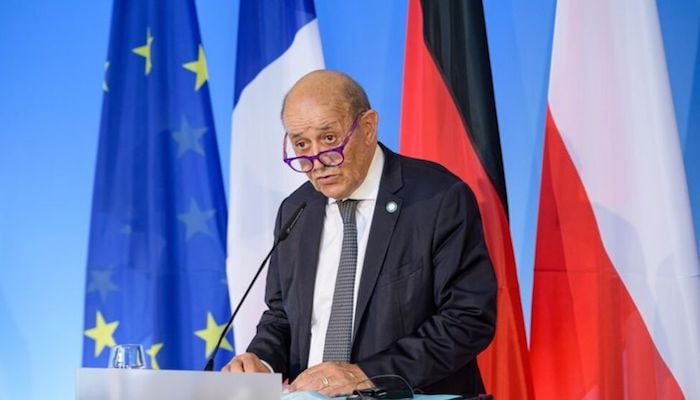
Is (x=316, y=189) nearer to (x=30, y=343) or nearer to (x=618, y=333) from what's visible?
(x=618, y=333)

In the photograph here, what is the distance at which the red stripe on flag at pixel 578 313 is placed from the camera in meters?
3.35

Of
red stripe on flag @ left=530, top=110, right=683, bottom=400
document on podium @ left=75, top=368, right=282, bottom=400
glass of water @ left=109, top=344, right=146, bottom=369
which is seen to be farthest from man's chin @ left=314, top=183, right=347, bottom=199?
document on podium @ left=75, top=368, right=282, bottom=400

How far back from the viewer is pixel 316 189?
10.0 ft

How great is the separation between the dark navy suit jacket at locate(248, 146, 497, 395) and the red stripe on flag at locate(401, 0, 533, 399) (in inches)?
24.9

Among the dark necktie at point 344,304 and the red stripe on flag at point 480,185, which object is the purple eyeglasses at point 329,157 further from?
the red stripe on flag at point 480,185

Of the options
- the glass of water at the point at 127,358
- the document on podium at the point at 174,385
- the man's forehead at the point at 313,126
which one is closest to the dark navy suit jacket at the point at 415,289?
the man's forehead at the point at 313,126

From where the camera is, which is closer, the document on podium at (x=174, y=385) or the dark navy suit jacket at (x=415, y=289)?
the document on podium at (x=174, y=385)

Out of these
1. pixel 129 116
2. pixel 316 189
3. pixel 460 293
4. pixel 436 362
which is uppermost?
pixel 129 116

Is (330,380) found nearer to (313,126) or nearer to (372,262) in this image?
(372,262)

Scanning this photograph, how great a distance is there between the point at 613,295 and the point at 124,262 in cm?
189

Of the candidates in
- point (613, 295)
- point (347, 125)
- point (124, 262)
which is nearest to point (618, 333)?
point (613, 295)

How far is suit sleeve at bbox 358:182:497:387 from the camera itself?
8.69 feet

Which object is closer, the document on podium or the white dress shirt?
the document on podium

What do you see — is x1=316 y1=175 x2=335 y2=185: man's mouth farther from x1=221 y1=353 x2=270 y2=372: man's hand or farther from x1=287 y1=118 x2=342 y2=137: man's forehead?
x1=221 y1=353 x2=270 y2=372: man's hand
